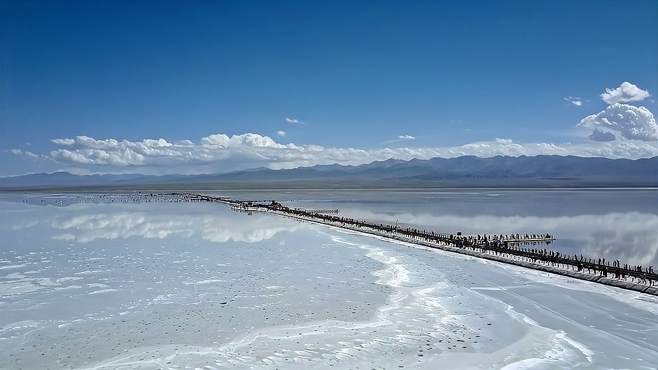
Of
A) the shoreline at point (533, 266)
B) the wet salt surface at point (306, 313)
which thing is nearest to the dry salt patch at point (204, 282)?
the wet salt surface at point (306, 313)

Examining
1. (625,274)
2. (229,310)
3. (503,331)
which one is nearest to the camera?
(503,331)

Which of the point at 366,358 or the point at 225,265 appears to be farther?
the point at 225,265

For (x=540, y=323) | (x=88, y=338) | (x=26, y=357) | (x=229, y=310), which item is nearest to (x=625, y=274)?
(x=540, y=323)

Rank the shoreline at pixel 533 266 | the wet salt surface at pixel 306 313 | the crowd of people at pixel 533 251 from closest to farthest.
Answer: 1. the wet salt surface at pixel 306 313
2. the shoreline at pixel 533 266
3. the crowd of people at pixel 533 251

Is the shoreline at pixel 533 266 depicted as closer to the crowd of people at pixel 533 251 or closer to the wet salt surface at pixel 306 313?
the crowd of people at pixel 533 251

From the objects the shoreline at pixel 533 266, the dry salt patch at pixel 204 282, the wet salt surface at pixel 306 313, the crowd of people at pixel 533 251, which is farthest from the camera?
the crowd of people at pixel 533 251

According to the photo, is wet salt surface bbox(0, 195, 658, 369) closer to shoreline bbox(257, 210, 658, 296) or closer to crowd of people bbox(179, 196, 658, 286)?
shoreline bbox(257, 210, 658, 296)

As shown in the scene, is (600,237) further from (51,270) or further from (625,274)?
(51,270)

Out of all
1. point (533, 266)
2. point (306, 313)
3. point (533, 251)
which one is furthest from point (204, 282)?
point (533, 251)
